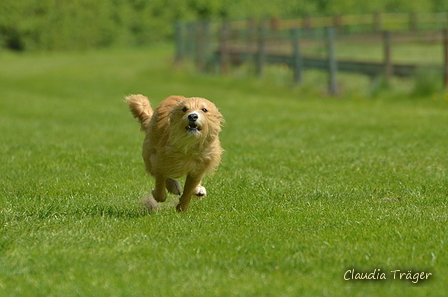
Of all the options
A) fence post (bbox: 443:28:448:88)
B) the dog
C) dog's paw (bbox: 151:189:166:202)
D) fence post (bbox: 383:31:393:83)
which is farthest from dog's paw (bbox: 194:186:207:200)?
fence post (bbox: 383:31:393:83)

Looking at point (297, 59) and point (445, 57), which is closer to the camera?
point (445, 57)

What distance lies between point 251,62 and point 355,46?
4.40m

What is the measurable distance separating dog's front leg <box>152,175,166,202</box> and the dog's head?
2.53 ft

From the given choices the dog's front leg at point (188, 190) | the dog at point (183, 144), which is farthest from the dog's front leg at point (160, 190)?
the dog's front leg at point (188, 190)

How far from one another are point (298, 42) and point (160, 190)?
1695 centimetres

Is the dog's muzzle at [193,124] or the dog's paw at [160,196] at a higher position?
the dog's muzzle at [193,124]

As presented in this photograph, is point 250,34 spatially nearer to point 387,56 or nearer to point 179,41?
point 179,41

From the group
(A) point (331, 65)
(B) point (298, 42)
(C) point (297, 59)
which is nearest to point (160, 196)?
(A) point (331, 65)

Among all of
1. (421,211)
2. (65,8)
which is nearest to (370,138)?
(421,211)

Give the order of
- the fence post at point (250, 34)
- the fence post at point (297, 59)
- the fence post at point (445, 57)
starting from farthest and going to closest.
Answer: the fence post at point (250, 34) → the fence post at point (297, 59) → the fence post at point (445, 57)

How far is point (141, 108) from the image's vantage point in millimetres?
8914

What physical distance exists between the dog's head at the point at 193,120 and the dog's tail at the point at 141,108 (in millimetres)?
1593

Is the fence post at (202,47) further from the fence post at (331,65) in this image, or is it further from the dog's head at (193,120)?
the dog's head at (193,120)

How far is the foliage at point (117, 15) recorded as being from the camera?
1668 inches
